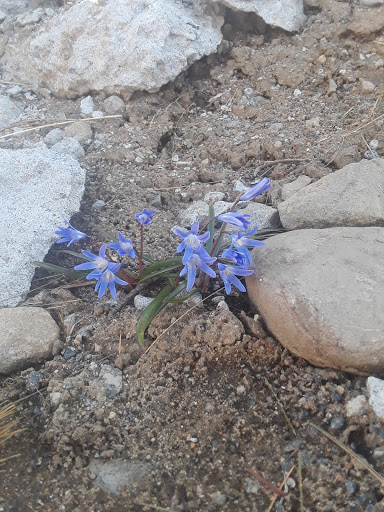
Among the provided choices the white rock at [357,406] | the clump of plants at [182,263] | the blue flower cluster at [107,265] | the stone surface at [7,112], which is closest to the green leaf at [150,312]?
the clump of plants at [182,263]

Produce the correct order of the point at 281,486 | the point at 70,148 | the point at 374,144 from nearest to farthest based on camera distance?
the point at 281,486
the point at 374,144
the point at 70,148

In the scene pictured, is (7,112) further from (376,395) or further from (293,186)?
(376,395)

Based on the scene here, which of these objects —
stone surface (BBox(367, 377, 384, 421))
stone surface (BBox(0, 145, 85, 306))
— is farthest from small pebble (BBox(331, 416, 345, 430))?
stone surface (BBox(0, 145, 85, 306))

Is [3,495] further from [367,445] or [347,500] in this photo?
[367,445]

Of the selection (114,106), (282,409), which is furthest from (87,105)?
(282,409)

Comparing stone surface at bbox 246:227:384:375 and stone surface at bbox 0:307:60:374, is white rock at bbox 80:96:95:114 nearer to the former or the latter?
stone surface at bbox 0:307:60:374

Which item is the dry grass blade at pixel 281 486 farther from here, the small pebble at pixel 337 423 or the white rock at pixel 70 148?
the white rock at pixel 70 148
